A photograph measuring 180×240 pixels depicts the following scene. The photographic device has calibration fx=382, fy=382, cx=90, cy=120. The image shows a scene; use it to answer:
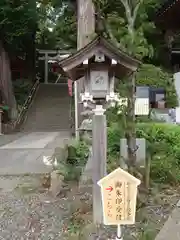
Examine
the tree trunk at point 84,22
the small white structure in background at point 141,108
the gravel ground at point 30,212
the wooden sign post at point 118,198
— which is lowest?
the gravel ground at point 30,212

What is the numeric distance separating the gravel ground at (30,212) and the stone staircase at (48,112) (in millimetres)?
9816

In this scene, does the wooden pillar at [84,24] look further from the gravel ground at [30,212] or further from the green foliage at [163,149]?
the gravel ground at [30,212]

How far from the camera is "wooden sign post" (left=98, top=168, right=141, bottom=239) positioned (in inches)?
144

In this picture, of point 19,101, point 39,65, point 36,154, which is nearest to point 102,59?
point 36,154

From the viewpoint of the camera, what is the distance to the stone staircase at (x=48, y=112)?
17094 millimetres

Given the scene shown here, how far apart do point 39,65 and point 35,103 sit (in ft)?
25.6

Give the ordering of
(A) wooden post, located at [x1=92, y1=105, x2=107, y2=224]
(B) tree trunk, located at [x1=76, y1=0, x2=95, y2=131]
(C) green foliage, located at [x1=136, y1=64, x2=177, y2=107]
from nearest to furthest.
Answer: (A) wooden post, located at [x1=92, y1=105, x2=107, y2=224]
(B) tree trunk, located at [x1=76, y1=0, x2=95, y2=131]
(C) green foliage, located at [x1=136, y1=64, x2=177, y2=107]

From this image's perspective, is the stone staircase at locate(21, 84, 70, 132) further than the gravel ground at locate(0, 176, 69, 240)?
Yes

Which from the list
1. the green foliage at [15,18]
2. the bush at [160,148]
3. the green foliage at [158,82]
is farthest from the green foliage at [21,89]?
the bush at [160,148]

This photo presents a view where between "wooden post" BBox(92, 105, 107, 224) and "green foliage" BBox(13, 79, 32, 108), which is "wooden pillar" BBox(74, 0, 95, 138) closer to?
"wooden post" BBox(92, 105, 107, 224)

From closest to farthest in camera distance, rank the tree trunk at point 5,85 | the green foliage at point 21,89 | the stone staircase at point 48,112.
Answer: the stone staircase at point 48,112, the tree trunk at point 5,85, the green foliage at point 21,89

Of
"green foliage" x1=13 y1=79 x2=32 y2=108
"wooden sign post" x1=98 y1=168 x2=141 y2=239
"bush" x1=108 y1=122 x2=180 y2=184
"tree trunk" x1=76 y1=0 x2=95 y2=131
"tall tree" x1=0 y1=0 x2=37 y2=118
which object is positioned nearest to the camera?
"wooden sign post" x1=98 y1=168 x2=141 y2=239

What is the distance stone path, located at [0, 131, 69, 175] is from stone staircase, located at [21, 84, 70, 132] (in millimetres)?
3668

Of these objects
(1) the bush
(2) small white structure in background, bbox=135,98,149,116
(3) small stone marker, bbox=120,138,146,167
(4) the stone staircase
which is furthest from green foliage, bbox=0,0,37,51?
(3) small stone marker, bbox=120,138,146,167
